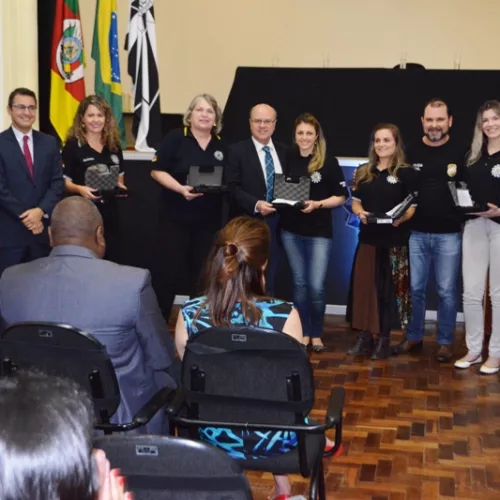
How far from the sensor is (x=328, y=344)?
580 cm

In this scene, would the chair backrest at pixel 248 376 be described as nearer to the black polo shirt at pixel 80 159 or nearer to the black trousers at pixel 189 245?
the black trousers at pixel 189 245

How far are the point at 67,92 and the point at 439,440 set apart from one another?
4.44 m

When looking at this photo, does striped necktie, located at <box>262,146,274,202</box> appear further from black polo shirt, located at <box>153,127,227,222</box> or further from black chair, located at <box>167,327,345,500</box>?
black chair, located at <box>167,327,345,500</box>

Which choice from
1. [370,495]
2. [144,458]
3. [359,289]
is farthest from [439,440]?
[144,458]

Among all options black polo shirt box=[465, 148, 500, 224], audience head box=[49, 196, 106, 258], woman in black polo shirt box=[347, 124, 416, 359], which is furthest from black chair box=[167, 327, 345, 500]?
woman in black polo shirt box=[347, 124, 416, 359]

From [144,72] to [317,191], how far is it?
90.3 inches

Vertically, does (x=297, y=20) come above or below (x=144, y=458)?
above

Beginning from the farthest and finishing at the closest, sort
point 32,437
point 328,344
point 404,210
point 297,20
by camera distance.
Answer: point 297,20, point 328,344, point 404,210, point 32,437

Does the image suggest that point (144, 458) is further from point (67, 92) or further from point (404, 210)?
point (67, 92)

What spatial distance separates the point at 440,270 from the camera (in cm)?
530

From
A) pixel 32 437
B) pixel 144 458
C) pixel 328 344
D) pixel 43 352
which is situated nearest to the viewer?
pixel 32 437

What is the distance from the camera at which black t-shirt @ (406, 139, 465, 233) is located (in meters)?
5.08

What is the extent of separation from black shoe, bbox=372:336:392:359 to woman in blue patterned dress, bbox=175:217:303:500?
267 cm

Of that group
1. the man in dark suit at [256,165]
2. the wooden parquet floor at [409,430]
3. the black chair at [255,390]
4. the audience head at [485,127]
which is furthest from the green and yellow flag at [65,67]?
the black chair at [255,390]
